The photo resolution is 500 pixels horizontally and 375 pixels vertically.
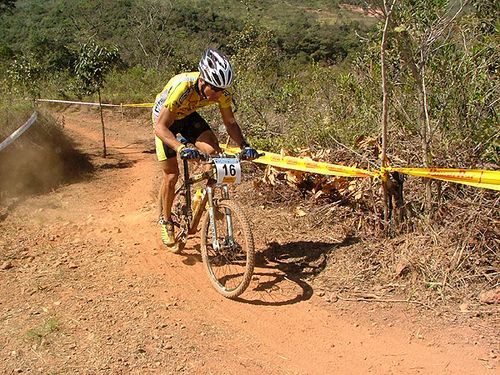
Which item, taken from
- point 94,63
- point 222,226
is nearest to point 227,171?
point 222,226

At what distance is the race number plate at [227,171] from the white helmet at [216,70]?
634 millimetres

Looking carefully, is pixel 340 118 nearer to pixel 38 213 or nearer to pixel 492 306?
pixel 492 306

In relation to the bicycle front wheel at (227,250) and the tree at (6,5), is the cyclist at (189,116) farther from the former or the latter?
the tree at (6,5)

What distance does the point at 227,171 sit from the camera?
4082 millimetres

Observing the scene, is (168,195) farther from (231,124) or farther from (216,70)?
(216,70)

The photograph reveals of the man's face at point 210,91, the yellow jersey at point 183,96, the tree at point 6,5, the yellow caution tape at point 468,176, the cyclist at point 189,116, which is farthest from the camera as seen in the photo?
the tree at point 6,5

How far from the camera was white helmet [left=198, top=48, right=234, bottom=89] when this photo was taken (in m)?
4.07

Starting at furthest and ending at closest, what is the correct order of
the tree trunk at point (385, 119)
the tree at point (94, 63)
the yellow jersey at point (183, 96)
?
the tree at point (94, 63), the yellow jersey at point (183, 96), the tree trunk at point (385, 119)

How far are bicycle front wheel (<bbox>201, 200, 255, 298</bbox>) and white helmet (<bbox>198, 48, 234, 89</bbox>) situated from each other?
1008 millimetres

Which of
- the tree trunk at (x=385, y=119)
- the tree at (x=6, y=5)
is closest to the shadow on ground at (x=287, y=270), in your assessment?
the tree trunk at (x=385, y=119)

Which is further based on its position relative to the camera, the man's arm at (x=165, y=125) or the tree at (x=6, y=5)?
the tree at (x=6, y=5)

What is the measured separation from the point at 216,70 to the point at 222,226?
1.33 metres

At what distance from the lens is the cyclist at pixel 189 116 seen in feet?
13.5

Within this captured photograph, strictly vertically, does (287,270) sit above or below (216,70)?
below
